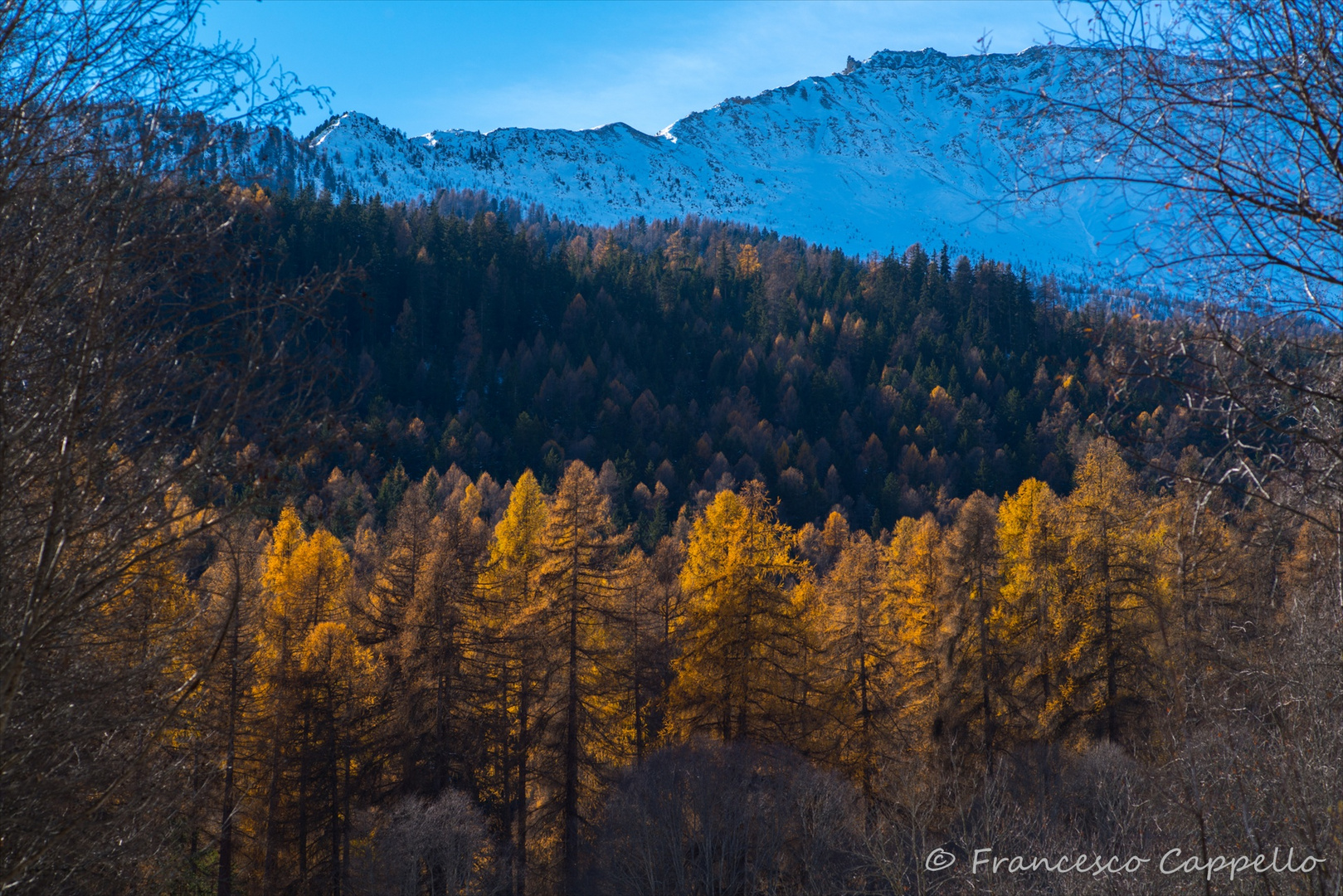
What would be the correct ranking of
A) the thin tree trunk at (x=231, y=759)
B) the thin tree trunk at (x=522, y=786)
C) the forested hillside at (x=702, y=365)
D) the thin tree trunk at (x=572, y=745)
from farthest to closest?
the forested hillside at (x=702, y=365) < the thin tree trunk at (x=572, y=745) < the thin tree trunk at (x=522, y=786) < the thin tree trunk at (x=231, y=759)

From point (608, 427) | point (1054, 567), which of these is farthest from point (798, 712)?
point (608, 427)

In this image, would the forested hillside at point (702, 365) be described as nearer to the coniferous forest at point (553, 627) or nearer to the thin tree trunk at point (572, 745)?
the coniferous forest at point (553, 627)

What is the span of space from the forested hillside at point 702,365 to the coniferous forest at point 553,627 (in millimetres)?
11878

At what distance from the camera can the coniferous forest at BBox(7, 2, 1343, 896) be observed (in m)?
3.92

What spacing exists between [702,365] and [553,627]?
75303 millimetres

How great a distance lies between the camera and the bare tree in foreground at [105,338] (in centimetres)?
381

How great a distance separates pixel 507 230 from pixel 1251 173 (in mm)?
105889

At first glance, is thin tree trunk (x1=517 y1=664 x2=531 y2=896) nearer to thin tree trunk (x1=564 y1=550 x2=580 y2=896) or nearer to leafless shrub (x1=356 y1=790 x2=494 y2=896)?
thin tree trunk (x1=564 y1=550 x2=580 y2=896)

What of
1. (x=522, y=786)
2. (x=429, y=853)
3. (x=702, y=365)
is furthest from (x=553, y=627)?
(x=702, y=365)

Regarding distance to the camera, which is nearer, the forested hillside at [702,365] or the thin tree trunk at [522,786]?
the thin tree trunk at [522,786]
